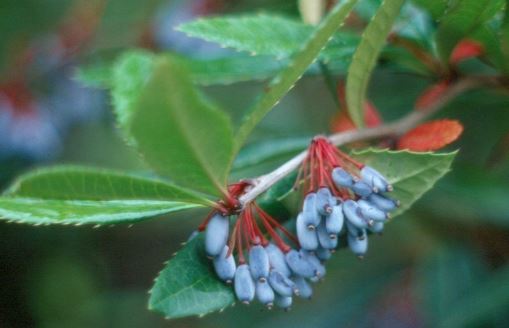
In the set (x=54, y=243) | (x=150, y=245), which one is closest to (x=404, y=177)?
(x=54, y=243)

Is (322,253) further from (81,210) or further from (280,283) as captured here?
(81,210)

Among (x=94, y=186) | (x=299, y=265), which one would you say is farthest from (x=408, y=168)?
(x=94, y=186)

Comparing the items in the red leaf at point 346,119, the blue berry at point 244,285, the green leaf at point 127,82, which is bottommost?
the blue berry at point 244,285

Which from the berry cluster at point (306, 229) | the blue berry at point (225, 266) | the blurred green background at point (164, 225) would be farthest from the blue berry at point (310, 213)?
the blurred green background at point (164, 225)

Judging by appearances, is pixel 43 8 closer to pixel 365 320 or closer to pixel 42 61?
pixel 42 61

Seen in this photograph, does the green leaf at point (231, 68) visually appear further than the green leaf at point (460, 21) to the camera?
Yes

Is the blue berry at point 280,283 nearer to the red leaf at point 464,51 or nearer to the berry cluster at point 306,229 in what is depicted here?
the berry cluster at point 306,229
